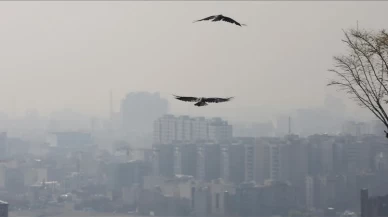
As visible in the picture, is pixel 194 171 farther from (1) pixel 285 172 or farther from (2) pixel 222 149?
(1) pixel 285 172

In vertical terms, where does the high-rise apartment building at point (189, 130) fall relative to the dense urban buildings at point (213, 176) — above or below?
above

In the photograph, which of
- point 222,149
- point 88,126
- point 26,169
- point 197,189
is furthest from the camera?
point 88,126

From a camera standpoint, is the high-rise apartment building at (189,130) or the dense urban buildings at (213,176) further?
the high-rise apartment building at (189,130)

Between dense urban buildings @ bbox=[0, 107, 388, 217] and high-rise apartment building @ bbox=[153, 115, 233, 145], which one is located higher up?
high-rise apartment building @ bbox=[153, 115, 233, 145]

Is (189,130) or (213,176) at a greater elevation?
(189,130)

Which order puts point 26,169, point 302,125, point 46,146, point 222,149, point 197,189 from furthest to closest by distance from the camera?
1. point 46,146
2. point 302,125
3. point 26,169
4. point 222,149
5. point 197,189

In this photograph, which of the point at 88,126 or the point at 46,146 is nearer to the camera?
the point at 46,146

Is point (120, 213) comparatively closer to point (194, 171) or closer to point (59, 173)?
point (194, 171)

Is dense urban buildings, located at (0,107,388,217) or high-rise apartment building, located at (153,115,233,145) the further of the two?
high-rise apartment building, located at (153,115,233,145)

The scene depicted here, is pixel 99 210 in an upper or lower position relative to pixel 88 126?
lower

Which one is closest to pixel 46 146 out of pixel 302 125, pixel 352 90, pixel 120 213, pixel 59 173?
pixel 59 173

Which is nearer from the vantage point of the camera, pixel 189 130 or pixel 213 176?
pixel 213 176
